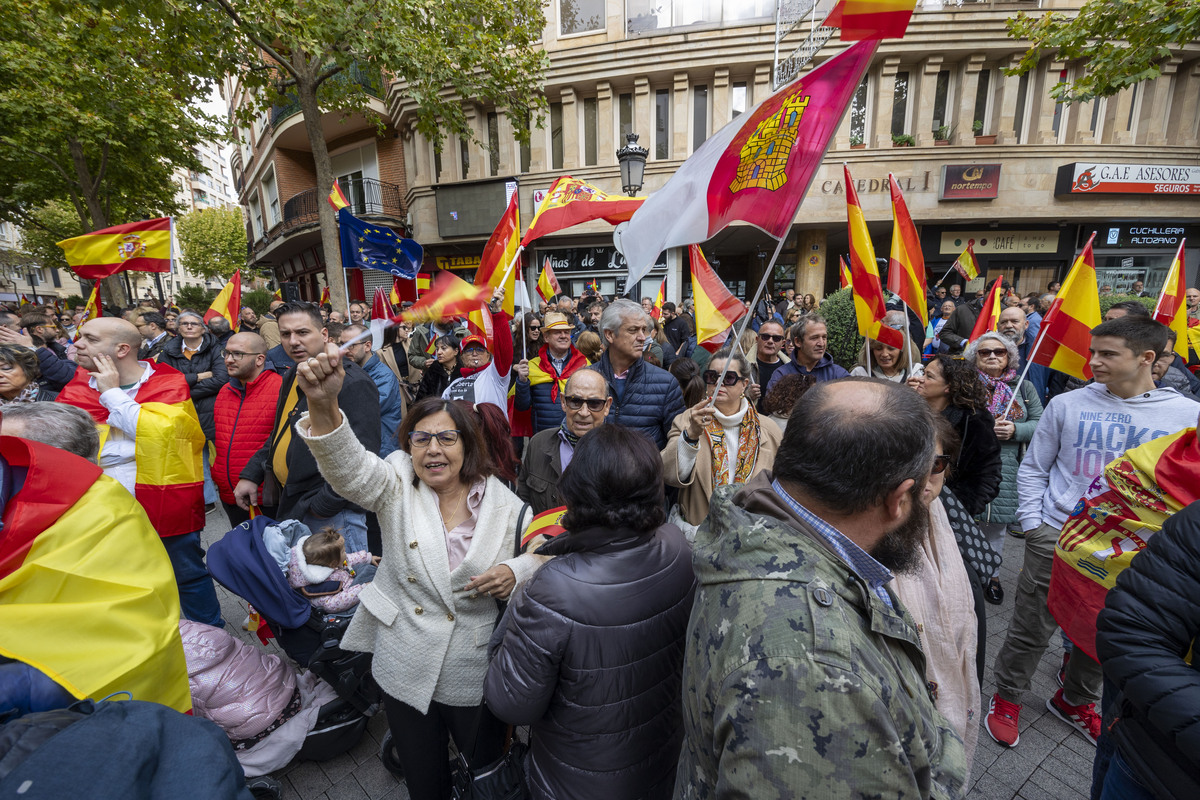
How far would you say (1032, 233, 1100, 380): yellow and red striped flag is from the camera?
3.61m

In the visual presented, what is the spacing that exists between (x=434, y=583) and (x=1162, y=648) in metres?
2.12

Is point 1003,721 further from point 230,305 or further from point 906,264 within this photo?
point 230,305

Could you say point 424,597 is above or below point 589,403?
below

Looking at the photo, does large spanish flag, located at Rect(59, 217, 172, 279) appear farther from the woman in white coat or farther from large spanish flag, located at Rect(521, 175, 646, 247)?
the woman in white coat

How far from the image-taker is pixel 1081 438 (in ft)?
8.90

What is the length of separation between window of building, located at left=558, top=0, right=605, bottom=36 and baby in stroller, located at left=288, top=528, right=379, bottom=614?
18280 mm

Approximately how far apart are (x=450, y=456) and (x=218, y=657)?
154 cm

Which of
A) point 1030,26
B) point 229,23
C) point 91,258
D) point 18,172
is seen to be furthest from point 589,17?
point 18,172

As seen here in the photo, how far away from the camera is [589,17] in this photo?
53.3 feet

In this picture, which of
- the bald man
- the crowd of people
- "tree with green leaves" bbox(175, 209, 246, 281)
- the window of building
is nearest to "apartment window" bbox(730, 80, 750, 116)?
the window of building

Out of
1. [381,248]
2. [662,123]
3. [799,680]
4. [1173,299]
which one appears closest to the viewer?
[799,680]

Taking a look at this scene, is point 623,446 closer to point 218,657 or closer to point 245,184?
point 218,657

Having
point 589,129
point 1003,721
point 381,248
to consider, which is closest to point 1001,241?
point 589,129

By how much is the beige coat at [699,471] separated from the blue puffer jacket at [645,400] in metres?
0.72
